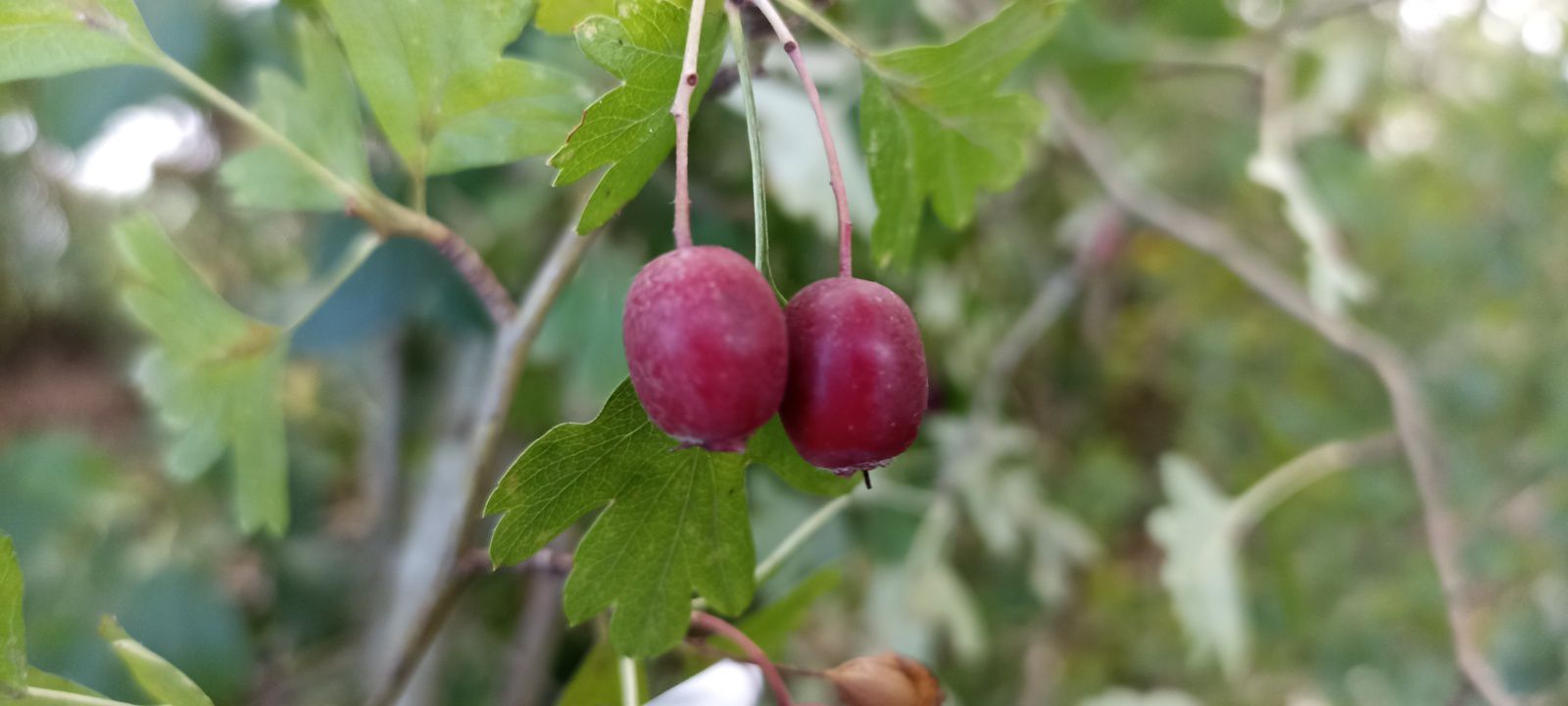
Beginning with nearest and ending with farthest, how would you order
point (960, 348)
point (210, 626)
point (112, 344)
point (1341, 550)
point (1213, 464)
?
1. point (210, 626)
2. point (960, 348)
3. point (1341, 550)
4. point (1213, 464)
5. point (112, 344)

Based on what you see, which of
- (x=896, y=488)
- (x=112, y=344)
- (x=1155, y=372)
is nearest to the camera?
(x=896, y=488)

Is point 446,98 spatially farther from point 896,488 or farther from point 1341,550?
point 1341,550

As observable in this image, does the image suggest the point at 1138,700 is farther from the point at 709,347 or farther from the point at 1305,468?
the point at 709,347

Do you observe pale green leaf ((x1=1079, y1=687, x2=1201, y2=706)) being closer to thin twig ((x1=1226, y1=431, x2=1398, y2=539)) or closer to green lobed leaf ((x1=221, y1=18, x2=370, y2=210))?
thin twig ((x1=1226, y1=431, x2=1398, y2=539))

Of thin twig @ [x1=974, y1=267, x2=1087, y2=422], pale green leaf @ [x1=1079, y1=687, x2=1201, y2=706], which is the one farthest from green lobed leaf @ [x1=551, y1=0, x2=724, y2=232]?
thin twig @ [x1=974, y1=267, x2=1087, y2=422]

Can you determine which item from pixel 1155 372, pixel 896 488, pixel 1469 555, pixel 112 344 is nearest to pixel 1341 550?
pixel 1469 555

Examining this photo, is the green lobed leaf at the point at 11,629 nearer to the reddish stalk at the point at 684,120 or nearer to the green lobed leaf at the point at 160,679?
the green lobed leaf at the point at 160,679
